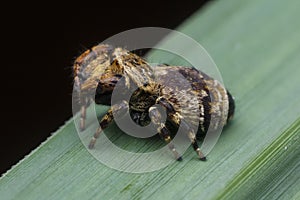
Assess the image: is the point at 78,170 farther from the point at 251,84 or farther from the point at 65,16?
the point at 65,16

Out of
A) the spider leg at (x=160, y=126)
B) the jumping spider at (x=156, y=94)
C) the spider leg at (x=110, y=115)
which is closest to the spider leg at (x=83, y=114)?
the jumping spider at (x=156, y=94)

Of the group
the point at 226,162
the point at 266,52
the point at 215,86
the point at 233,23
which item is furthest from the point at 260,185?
the point at 233,23

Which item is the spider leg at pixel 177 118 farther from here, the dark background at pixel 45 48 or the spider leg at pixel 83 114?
the dark background at pixel 45 48

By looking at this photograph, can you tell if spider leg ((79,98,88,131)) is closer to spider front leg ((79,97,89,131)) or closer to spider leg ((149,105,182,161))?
spider front leg ((79,97,89,131))

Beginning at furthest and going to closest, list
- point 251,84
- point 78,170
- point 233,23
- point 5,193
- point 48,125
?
point 48,125 < point 233,23 < point 251,84 < point 78,170 < point 5,193

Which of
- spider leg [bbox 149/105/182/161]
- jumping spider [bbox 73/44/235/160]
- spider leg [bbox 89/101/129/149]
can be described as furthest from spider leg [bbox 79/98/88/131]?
spider leg [bbox 149/105/182/161]

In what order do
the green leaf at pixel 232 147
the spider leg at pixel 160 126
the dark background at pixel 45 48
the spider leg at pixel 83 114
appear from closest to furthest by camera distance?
the green leaf at pixel 232 147, the spider leg at pixel 160 126, the spider leg at pixel 83 114, the dark background at pixel 45 48
